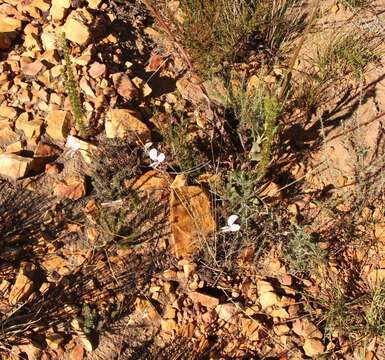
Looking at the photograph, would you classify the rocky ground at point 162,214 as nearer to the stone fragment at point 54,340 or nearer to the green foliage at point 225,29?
the stone fragment at point 54,340

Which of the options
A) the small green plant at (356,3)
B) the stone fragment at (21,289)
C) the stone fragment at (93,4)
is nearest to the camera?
the stone fragment at (21,289)

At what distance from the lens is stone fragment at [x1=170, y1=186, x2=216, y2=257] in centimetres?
240

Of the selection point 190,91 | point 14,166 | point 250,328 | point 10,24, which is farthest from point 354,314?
point 10,24

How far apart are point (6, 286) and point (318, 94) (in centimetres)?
189

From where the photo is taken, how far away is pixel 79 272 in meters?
2.31

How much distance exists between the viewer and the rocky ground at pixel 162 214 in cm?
224

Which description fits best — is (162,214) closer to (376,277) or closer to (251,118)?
(251,118)

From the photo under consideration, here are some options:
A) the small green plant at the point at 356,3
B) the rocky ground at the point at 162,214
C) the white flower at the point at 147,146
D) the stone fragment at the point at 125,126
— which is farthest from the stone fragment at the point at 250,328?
the small green plant at the point at 356,3

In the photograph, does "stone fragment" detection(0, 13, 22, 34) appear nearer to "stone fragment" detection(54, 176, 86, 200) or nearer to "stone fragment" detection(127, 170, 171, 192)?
"stone fragment" detection(54, 176, 86, 200)

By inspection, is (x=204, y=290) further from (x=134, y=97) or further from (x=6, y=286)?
(x=134, y=97)

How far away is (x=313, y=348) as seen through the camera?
222 cm

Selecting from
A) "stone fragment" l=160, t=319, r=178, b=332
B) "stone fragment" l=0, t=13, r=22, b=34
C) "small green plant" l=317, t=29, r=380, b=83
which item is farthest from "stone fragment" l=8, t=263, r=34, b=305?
"small green plant" l=317, t=29, r=380, b=83

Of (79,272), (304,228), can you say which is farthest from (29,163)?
(304,228)

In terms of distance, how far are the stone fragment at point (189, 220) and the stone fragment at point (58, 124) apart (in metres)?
0.66
